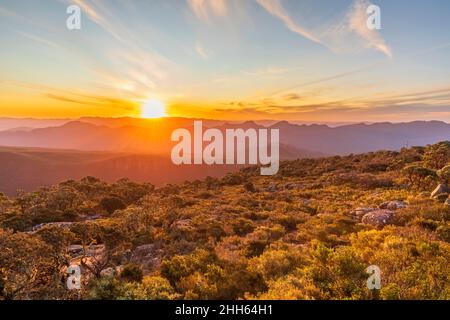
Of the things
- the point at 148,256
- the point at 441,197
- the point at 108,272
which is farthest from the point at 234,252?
the point at 441,197

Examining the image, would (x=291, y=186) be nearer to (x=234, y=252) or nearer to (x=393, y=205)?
(x=393, y=205)

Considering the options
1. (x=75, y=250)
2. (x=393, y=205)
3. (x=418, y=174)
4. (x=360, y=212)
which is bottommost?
(x=75, y=250)

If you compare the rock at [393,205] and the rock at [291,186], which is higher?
the rock at [393,205]

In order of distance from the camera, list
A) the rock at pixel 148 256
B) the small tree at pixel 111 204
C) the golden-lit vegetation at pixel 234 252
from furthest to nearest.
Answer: the small tree at pixel 111 204
the rock at pixel 148 256
the golden-lit vegetation at pixel 234 252

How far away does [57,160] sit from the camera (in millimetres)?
125750

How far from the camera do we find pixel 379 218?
12977 mm

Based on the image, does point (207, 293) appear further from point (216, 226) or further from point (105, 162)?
point (105, 162)

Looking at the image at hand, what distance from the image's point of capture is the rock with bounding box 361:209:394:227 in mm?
12703

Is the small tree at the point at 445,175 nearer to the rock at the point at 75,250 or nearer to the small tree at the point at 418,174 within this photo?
the small tree at the point at 418,174

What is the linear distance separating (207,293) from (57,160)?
468ft

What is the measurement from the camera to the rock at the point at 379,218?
1270 cm

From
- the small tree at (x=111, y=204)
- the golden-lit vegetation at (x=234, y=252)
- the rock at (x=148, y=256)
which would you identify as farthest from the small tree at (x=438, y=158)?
the small tree at (x=111, y=204)
